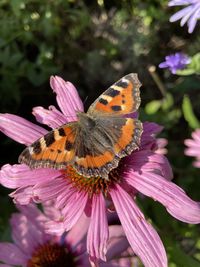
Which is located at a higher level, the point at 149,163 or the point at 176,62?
the point at 176,62

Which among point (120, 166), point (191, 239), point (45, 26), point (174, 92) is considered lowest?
point (191, 239)

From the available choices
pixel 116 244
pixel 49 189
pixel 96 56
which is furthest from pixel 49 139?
pixel 96 56

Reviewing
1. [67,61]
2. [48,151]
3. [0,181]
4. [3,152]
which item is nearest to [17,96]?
[3,152]

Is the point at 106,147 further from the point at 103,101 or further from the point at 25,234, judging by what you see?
the point at 25,234

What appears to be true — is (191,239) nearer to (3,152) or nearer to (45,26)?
(3,152)

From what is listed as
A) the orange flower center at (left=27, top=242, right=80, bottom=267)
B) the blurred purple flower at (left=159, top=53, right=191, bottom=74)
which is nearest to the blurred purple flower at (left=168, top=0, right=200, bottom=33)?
the blurred purple flower at (left=159, top=53, right=191, bottom=74)

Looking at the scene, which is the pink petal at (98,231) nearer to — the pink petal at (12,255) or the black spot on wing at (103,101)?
the black spot on wing at (103,101)
